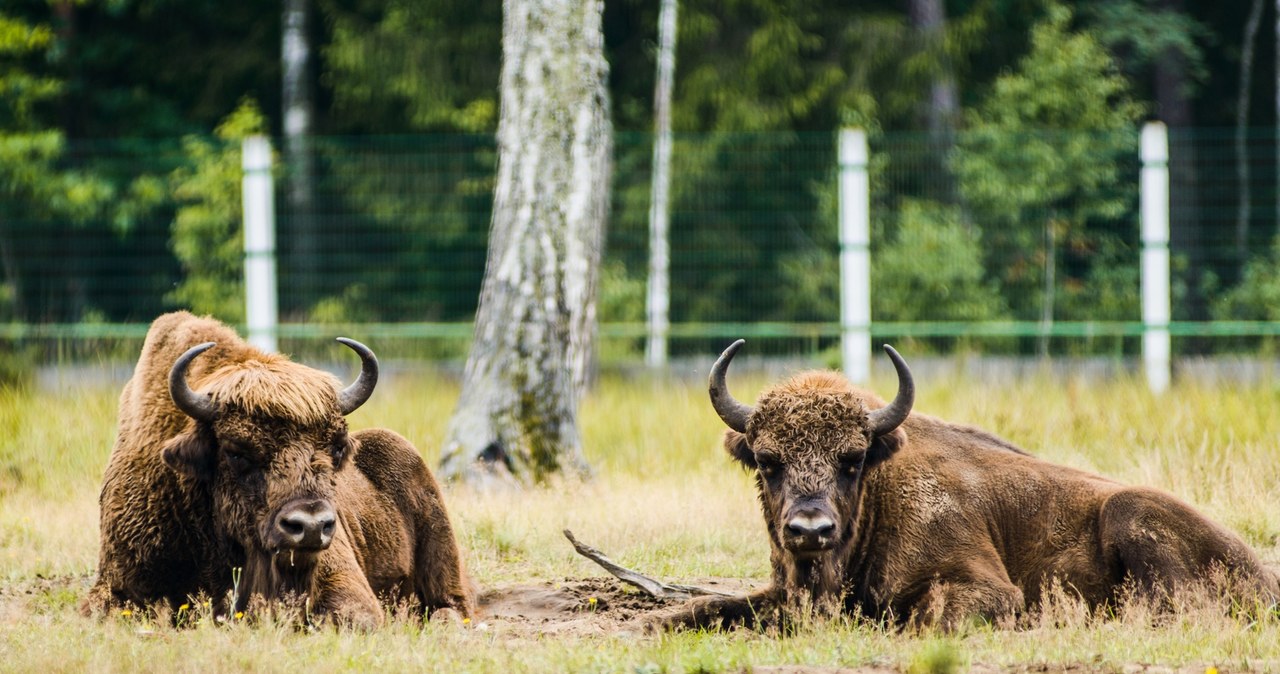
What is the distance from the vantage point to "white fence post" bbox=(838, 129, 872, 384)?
16.0 m

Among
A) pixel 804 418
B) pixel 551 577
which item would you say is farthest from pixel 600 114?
pixel 804 418

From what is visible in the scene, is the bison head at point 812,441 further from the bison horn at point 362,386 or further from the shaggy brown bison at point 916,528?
the bison horn at point 362,386

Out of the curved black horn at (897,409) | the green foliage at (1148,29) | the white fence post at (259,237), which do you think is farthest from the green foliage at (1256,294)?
the curved black horn at (897,409)

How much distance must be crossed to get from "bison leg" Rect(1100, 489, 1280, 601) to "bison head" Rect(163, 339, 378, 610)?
353 centimetres

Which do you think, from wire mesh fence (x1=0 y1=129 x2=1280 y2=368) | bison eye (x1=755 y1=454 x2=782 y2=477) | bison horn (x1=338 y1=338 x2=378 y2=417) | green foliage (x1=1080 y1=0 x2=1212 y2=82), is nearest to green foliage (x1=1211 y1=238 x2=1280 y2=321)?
wire mesh fence (x1=0 y1=129 x2=1280 y2=368)

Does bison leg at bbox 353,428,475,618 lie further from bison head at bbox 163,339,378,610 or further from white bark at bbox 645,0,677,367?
white bark at bbox 645,0,677,367

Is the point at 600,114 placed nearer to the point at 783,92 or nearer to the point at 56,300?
the point at 56,300

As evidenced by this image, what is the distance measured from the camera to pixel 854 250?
16172mm

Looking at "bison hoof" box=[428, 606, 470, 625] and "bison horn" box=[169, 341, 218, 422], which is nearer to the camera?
"bison horn" box=[169, 341, 218, 422]

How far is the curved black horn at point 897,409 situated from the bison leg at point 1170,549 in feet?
3.63

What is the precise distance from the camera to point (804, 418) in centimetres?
691

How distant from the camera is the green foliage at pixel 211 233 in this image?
63.4 feet

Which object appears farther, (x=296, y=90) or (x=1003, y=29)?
(x=1003, y=29)

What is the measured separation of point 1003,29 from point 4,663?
24.2 meters
